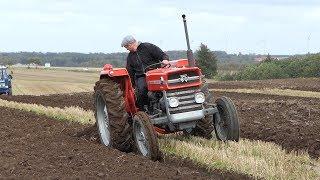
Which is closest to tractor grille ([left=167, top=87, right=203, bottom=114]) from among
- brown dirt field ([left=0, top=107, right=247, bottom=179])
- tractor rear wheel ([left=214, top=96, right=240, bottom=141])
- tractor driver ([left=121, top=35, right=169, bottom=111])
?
tractor rear wheel ([left=214, top=96, right=240, bottom=141])

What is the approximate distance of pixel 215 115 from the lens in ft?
29.4

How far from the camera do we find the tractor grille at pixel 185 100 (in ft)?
26.9

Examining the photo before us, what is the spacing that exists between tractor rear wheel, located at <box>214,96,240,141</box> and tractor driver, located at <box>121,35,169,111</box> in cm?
110

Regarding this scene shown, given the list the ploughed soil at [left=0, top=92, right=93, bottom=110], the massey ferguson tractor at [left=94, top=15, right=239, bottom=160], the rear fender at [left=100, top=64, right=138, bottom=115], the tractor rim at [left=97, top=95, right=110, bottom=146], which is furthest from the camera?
the ploughed soil at [left=0, top=92, right=93, bottom=110]

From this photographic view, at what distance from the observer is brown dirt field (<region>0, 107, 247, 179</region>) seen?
6.25 m

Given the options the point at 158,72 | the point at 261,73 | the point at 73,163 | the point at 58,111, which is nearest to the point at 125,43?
the point at 158,72

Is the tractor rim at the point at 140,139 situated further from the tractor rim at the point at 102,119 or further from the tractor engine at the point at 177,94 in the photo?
the tractor rim at the point at 102,119

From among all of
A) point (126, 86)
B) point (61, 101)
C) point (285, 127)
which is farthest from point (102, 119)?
point (61, 101)

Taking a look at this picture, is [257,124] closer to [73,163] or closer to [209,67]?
[73,163]

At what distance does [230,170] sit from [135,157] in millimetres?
1502

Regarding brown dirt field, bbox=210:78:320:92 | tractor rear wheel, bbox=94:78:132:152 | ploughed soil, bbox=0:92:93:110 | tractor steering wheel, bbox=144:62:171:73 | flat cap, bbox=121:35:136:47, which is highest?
flat cap, bbox=121:35:136:47

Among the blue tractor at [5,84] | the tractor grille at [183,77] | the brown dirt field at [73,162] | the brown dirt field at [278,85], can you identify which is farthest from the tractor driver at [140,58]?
the brown dirt field at [278,85]

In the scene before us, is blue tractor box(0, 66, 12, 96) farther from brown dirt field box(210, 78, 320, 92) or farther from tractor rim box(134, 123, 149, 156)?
tractor rim box(134, 123, 149, 156)

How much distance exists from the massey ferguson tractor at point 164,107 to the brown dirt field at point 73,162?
1.28ft
